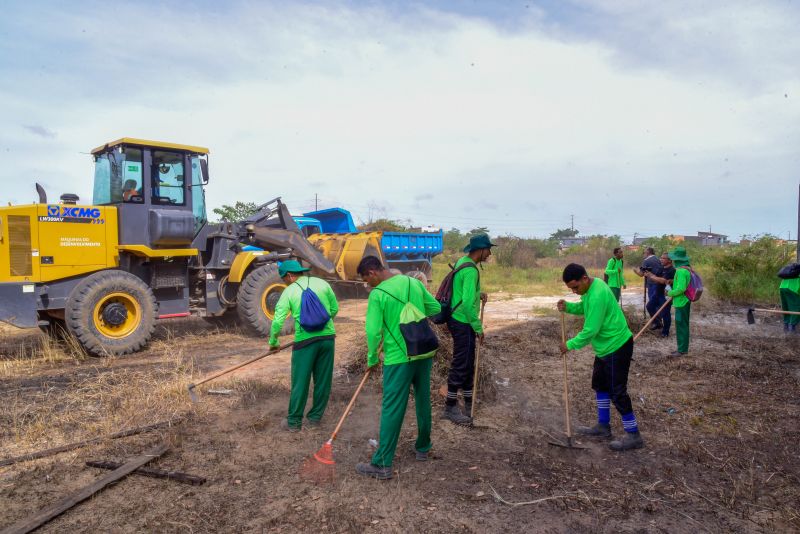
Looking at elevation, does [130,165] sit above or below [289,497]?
above

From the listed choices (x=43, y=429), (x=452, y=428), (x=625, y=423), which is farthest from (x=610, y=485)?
(x=43, y=429)

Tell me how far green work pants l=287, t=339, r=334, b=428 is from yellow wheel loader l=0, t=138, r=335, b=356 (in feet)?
13.4

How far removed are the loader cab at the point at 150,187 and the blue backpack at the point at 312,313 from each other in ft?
14.7

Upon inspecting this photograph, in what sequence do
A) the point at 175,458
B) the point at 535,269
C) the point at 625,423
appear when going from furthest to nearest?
1. the point at 535,269
2. the point at 625,423
3. the point at 175,458

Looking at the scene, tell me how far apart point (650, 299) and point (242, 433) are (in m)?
7.57

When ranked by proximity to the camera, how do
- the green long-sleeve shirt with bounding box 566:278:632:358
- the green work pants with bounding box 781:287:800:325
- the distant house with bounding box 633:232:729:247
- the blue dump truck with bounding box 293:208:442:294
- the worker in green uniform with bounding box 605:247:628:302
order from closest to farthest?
the green long-sleeve shirt with bounding box 566:278:632:358 → the green work pants with bounding box 781:287:800:325 → the worker in green uniform with bounding box 605:247:628:302 → the blue dump truck with bounding box 293:208:442:294 → the distant house with bounding box 633:232:729:247

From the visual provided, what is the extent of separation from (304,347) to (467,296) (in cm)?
148

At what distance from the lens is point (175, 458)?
14.8 ft

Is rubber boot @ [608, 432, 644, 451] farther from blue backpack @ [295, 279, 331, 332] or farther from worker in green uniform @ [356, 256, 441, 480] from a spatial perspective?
blue backpack @ [295, 279, 331, 332]

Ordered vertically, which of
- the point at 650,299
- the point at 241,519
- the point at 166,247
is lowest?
the point at 241,519

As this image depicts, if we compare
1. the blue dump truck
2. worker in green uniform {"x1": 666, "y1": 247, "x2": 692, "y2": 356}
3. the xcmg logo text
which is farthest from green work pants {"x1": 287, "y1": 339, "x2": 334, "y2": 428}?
the blue dump truck

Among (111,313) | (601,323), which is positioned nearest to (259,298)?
A: (111,313)

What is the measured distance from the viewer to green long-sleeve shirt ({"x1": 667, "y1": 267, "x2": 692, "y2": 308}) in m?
7.98

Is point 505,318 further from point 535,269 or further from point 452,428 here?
point 535,269
